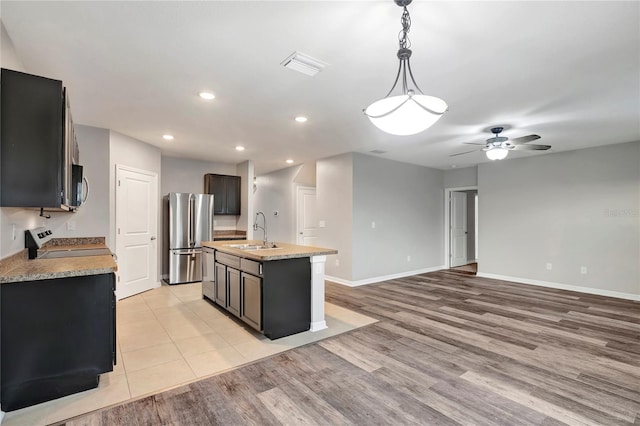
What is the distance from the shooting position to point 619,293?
16.8 feet

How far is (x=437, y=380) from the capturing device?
8.02 ft

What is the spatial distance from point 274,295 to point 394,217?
396 centimetres

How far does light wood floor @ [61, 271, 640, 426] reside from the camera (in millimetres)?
2006

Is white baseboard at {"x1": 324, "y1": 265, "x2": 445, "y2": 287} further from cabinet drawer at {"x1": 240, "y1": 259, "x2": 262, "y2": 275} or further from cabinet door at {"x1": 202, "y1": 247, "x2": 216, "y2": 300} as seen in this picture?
cabinet drawer at {"x1": 240, "y1": 259, "x2": 262, "y2": 275}

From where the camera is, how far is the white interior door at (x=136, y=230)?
468cm

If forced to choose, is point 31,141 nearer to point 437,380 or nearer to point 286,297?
point 286,297

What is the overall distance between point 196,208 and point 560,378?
5711 mm

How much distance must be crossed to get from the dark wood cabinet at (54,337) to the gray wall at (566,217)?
6.81 meters

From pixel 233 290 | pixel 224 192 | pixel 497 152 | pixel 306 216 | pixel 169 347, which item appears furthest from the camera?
pixel 306 216

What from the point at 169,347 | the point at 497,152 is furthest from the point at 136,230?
the point at 497,152

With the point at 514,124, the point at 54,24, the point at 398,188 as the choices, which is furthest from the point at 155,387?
the point at 398,188

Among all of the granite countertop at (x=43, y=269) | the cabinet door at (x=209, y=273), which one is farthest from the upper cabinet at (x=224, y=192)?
the granite countertop at (x=43, y=269)

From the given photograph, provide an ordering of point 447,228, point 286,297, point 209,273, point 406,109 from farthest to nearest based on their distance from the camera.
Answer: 1. point 447,228
2. point 209,273
3. point 286,297
4. point 406,109

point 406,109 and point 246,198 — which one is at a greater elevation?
point 406,109
